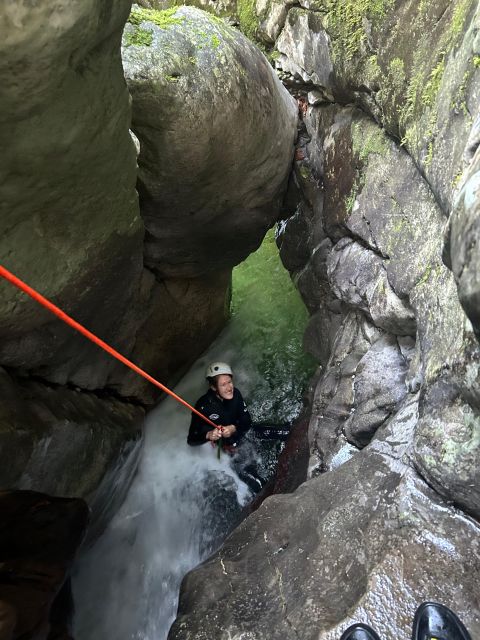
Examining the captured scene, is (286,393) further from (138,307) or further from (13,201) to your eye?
(13,201)

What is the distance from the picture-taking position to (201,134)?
3.62 metres

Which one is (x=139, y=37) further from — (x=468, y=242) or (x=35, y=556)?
(x=35, y=556)

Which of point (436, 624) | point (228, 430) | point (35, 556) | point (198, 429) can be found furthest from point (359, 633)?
point (198, 429)

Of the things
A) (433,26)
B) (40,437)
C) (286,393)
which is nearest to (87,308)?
(40,437)

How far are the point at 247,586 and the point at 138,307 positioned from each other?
291cm

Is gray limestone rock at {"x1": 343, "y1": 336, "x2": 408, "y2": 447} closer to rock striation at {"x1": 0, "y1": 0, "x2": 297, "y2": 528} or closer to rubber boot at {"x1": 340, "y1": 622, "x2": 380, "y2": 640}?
rubber boot at {"x1": 340, "y1": 622, "x2": 380, "y2": 640}

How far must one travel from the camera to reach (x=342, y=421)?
4.14 meters

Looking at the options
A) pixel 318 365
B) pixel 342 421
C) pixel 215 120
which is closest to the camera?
pixel 215 120

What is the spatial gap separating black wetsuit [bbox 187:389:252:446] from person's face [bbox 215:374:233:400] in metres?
0.07

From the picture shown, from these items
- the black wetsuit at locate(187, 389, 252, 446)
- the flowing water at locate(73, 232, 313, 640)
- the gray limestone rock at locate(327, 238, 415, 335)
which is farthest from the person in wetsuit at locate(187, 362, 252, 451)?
the gray limestone rock at locate(327, 238, 415, 335)

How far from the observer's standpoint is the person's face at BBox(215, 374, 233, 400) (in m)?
5.52

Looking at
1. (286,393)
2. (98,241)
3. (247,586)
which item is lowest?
(286,393)

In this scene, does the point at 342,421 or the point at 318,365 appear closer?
the point at 342,421

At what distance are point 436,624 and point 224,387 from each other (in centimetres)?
367
